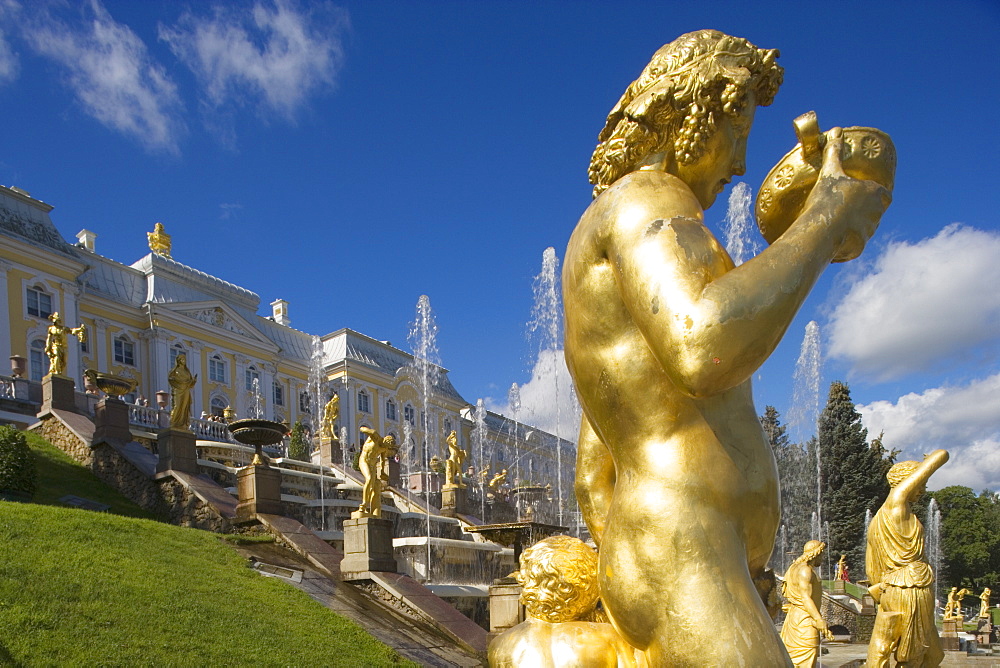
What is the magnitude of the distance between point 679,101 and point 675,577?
1168 mm

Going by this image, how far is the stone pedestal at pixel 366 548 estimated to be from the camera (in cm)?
1392

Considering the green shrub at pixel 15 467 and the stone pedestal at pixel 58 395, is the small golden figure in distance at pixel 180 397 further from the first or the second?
the stone pedestal at pixel 58 395

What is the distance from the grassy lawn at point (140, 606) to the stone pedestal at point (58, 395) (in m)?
9.99

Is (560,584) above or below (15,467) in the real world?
below

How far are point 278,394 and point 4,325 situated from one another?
20.0 meters

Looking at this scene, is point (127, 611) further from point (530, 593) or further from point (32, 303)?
point (32, 303)

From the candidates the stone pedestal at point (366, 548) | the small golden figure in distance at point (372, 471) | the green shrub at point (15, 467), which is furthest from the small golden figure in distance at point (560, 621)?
the green shrub at point (15, 467)

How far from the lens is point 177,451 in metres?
17.4

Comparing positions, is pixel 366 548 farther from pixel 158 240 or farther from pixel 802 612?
pixel 158 240

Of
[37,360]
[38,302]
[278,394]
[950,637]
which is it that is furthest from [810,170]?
[278,394]

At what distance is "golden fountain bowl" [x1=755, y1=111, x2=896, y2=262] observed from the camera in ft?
6.76

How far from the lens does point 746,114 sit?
2160 mm

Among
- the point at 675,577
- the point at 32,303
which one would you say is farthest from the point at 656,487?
the point at 32,303

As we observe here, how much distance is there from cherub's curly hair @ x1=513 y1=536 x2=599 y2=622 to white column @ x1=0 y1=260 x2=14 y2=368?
4233 cm
